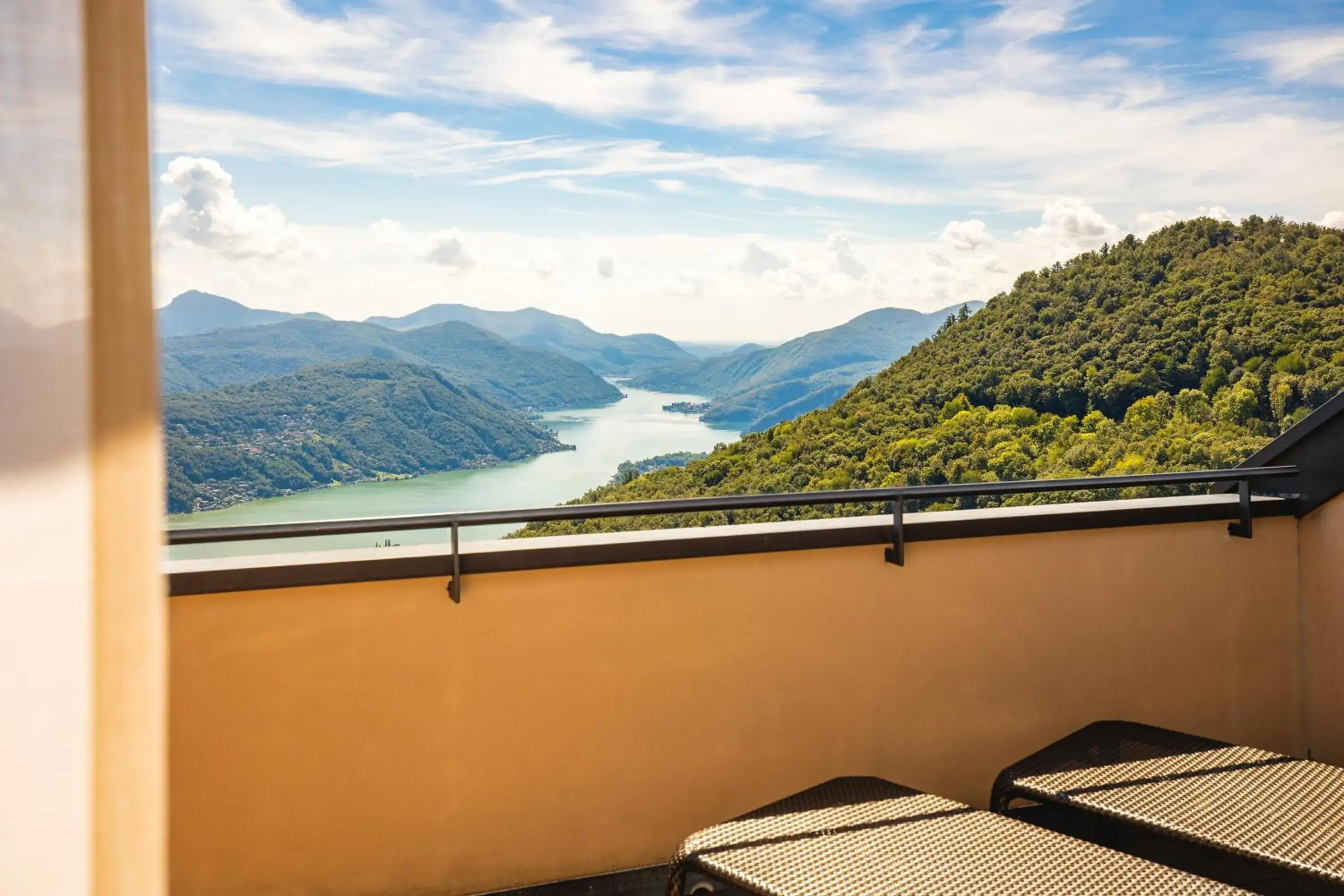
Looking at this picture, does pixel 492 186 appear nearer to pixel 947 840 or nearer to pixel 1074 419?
pixel 1074 419

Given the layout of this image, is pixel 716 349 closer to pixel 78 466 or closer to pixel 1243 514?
pixel 1243 514

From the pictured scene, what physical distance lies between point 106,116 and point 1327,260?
13.2 metres

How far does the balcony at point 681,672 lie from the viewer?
1.89m

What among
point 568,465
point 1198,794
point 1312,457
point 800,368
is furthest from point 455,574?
point 568,465

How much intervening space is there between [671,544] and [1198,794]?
1072 mm

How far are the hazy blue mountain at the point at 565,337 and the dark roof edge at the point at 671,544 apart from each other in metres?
12.0

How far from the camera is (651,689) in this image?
2129mm

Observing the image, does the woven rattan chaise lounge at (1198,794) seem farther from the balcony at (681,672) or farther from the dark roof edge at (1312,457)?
the dark roof edge at (1312,457)

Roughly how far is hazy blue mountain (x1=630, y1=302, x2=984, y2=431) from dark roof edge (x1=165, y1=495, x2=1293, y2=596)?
8.19 meters

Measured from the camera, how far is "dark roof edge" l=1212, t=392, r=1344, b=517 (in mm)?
2541

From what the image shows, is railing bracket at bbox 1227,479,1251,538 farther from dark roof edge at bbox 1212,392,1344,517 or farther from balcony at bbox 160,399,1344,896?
dark roof edge at bbox 1212,392,1344,517

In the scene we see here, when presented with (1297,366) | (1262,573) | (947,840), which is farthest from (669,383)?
(947,840)

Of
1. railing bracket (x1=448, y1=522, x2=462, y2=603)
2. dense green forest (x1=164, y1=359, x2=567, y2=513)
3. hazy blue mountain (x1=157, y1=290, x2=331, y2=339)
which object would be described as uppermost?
hazy blue mountain (x1=157, y1=290, x2=331, y2=339)

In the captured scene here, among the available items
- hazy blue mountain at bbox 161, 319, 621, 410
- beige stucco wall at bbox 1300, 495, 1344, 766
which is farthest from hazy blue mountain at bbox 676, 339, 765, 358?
beige stucco wall at bbox 1300, 495, 1344, 766
